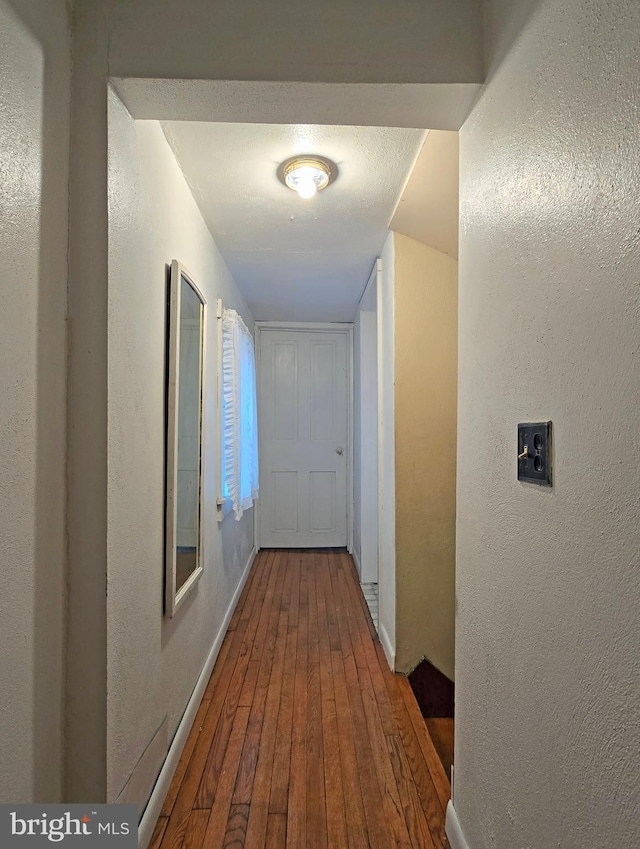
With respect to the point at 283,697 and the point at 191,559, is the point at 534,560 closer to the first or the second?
the point at 191,559

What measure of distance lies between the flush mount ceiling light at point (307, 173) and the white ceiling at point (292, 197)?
3 cm

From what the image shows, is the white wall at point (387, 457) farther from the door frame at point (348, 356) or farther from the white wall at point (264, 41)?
the door frame at point (348, 356)

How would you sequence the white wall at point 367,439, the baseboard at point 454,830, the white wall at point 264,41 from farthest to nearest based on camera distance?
1. the white wall at point 367,439
2. the baseboard at point 454,830
3. the white wall at point 264,41

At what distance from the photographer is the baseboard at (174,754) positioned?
1.26 metres

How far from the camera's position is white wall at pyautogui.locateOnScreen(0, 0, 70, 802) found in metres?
0.83

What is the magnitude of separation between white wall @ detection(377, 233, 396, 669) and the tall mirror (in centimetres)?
92

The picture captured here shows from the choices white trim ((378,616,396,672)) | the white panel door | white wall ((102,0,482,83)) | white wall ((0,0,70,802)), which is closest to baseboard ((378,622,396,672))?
white trim ((378,616,396,672))

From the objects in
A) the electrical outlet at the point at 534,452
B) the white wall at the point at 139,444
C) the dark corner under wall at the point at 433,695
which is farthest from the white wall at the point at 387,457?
the electrical outlet at the point at 534,452

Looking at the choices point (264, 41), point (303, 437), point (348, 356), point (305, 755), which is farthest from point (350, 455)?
point (264, 41)

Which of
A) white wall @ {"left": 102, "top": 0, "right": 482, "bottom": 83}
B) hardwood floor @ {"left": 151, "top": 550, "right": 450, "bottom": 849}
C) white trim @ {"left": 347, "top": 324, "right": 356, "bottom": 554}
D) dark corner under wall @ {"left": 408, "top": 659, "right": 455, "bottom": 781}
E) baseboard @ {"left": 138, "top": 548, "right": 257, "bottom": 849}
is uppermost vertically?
Answer: white wall @ {"left": 102, "top": 0, "right": 482, "bottom": 83}

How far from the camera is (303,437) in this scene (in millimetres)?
4359

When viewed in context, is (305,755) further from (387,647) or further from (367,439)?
(367,439)

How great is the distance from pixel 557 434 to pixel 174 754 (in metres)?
1.64

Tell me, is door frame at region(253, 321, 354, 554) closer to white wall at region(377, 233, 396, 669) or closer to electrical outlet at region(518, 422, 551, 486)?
white wall at region(377, 233, 396, 669)
